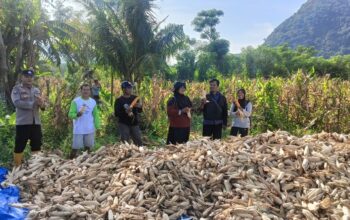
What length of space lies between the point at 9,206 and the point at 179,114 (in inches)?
119

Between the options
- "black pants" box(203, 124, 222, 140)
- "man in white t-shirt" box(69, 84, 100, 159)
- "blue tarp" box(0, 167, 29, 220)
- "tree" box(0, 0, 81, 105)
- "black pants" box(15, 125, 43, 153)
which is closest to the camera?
"blue tarp" box(0, 167, 29, 220)

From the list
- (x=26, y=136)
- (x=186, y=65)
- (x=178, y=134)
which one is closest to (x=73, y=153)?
(x=26, y=136)

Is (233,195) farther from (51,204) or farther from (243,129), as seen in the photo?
(243,129)

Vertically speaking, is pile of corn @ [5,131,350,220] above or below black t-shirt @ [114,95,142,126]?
below

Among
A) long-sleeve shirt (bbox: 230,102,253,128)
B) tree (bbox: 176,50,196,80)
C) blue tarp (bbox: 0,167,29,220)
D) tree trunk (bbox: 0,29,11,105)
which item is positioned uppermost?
tree (bbox: 176,50,196,80)

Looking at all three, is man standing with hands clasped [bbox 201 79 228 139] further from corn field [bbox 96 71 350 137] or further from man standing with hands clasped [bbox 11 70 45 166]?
corn field [bbox 96 71 350 137]

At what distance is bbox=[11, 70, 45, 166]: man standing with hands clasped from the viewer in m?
5.77

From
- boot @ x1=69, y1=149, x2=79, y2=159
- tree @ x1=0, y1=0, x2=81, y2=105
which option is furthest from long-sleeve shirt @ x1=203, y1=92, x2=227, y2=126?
tree @ x1=0, y1=0, x2=81, y2=105

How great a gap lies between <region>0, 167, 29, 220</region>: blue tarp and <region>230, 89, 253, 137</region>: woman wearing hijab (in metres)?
3.90

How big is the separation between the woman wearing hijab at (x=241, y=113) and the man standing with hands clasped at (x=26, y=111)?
3311 mm

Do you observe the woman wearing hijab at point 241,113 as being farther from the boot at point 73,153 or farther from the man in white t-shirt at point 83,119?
the boot at point 73,153

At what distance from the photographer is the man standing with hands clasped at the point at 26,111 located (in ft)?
18.9

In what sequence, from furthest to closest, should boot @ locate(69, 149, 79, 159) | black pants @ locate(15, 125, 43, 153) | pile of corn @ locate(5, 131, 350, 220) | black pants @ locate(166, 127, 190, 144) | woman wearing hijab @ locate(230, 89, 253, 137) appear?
woman wearing hijab @ locate(230, 89, 253, 137), black pants @ locate(166, 127, 190, 144), boot @ locate(69, 149, 79, 159), black pants @ locate(15, 125, 43, 153), pile of corn @ locate(5, 131, 350, 220)

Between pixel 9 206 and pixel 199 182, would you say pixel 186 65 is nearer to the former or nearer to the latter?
pixel 199 182
